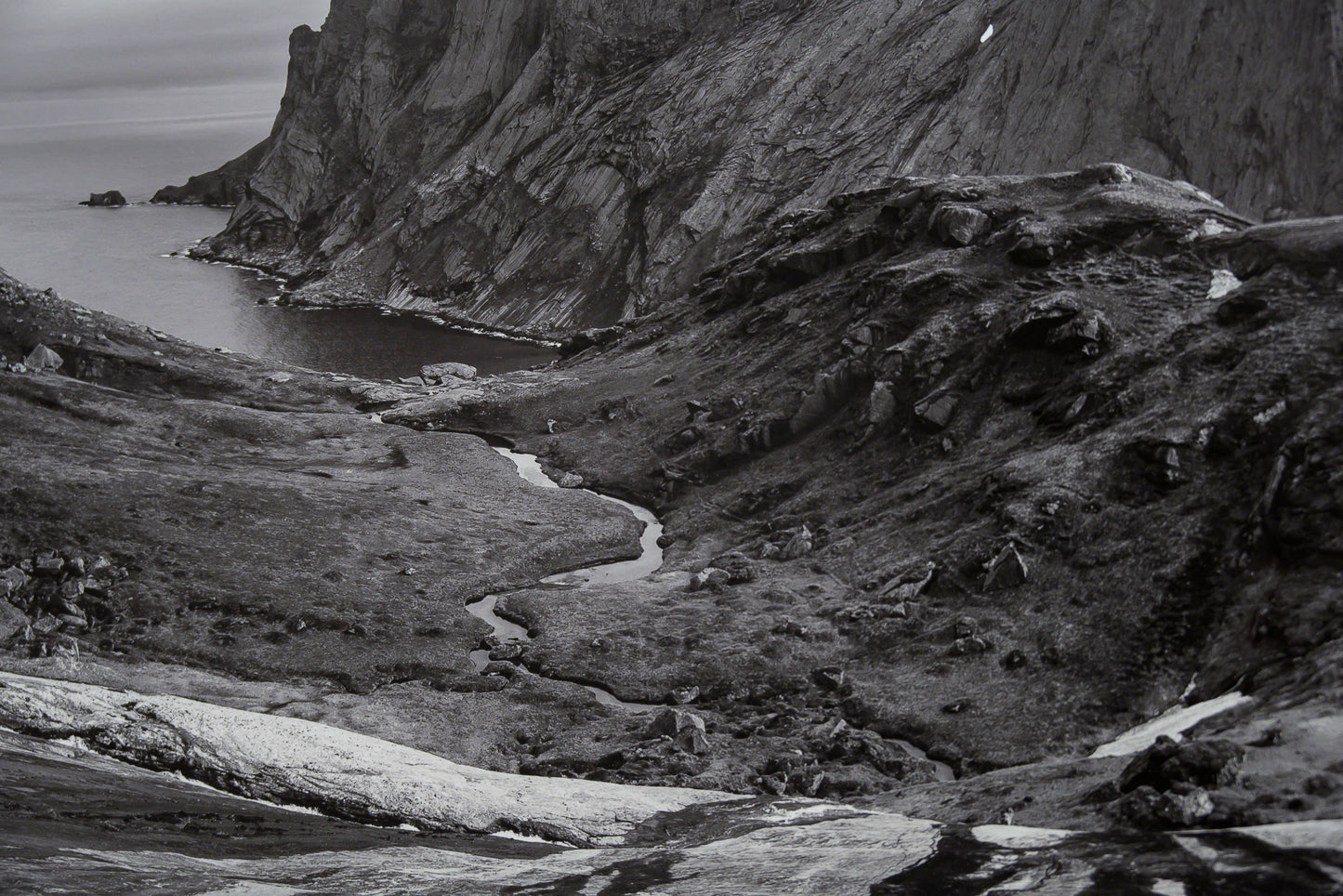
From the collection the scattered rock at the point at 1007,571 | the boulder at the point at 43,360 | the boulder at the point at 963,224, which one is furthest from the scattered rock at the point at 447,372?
the scattered rock at the point at 1007,571

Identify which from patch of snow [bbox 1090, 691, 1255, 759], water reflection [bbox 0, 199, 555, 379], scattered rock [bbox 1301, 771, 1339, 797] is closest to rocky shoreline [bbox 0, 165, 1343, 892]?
scattered rock [bbox 1301, 771, 1339, 797]

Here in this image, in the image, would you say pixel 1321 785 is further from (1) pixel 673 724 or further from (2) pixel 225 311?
(2) pixel 225 311

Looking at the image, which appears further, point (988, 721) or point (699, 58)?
point (699, 58)

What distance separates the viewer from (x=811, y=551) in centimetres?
4741

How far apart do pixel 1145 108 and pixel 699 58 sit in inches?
2117

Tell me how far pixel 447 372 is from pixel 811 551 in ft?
155

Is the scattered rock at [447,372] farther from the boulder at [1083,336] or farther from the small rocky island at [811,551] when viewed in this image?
the boulder at [1083,336]

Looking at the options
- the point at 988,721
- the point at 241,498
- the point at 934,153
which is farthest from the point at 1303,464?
the point at 934,153

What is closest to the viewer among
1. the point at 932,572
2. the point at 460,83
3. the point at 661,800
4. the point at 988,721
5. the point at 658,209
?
the point at 661,800

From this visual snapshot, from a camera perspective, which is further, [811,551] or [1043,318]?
[1043,318]

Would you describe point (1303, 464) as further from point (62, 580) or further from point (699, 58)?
point (699, 58)

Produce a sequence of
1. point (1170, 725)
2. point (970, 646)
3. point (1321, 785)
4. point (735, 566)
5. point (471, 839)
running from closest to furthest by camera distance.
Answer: point (1321, 785), point (471, 839), point (1170, 725), point (970, 646), point (735, 566)

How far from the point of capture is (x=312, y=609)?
4394 centimetres

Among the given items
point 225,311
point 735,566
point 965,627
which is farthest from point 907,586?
point 225,311
